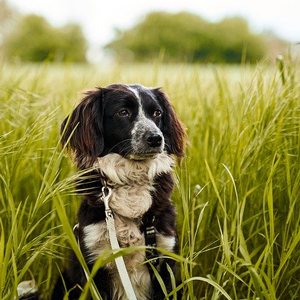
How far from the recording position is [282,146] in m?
2.48

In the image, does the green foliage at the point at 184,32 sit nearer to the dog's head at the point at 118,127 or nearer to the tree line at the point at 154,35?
the tree line at the point at 154,35

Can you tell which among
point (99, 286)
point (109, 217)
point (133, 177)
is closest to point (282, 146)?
point (133, 177)

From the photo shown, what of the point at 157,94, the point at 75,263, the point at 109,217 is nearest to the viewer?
the point at 109,217

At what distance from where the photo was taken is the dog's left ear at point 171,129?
2584mm

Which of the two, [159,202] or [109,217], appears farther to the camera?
[159,202]

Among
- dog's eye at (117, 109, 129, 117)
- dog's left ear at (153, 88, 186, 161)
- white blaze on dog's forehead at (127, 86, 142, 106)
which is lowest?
dog's left ear at (153, 88, 186, 161)

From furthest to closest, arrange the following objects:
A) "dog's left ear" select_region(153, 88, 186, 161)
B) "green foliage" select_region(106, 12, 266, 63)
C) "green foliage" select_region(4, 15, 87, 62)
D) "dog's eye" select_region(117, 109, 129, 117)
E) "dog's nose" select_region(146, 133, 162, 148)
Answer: "green foliage" select_region(106, 12, 266, 63), "green foliage" select_region(4, 15, 87, 62), "dog's left ear" select_region(153, 88, 186, 161), "dog's eye" select_region(117, 109, 129, 117), "dog's nose" select_region(146, 133, 162, 148)

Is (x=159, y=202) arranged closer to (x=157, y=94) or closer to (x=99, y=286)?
(x=99, y=286)

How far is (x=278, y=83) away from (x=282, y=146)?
489 mm

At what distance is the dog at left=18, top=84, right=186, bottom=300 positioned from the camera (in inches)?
86.7

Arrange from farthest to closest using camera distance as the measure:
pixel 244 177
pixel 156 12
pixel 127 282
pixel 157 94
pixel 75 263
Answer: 1. pixel 156 12
2. pixel 157 94
3. pixel 244 177
4. pixel 75 263
5. pixel 127 282

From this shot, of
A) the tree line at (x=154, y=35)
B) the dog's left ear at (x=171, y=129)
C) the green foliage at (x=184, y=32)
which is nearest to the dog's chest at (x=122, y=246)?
the dog's left ear at (x=171, y=129)

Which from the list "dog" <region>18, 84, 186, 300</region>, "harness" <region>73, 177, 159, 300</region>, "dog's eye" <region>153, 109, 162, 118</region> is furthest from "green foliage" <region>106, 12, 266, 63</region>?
"harness" <region>73, 177, 159, 300</region>

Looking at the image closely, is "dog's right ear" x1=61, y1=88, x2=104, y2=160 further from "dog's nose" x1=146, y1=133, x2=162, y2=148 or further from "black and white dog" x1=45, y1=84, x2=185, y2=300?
"dog's nose" x1=146, y1=133, x2=162, y2=148
